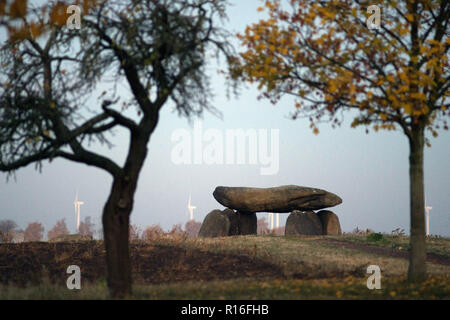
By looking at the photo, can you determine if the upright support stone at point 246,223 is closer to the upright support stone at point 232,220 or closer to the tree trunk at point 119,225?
the upright support stone at point 232,220

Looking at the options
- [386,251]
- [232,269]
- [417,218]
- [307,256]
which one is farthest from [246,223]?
[417,218]

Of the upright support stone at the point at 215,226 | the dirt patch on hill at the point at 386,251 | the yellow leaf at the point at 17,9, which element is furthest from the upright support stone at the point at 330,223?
the yellow leaf at the point at 17,9

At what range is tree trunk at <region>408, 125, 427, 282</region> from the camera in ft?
46.1

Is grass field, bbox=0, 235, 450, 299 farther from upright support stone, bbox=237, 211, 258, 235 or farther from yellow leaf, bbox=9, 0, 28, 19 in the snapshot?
yellow leaf, bbox=9, 0, 28, 19

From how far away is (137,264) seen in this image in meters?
17.7

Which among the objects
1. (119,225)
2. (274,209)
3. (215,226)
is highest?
(274,209)

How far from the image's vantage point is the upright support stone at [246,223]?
2964 centimetres

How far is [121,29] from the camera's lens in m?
12.0

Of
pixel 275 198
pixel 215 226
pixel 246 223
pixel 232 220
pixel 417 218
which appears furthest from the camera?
pixel 246 223


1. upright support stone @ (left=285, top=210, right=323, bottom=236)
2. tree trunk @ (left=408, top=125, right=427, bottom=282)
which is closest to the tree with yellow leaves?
tree trunk @ (left=408, top=125, right=427, bottom=282)

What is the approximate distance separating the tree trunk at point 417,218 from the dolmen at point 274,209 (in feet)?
47.2

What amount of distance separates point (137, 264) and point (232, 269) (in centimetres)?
335

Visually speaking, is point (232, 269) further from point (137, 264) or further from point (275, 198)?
point (275, 198)
